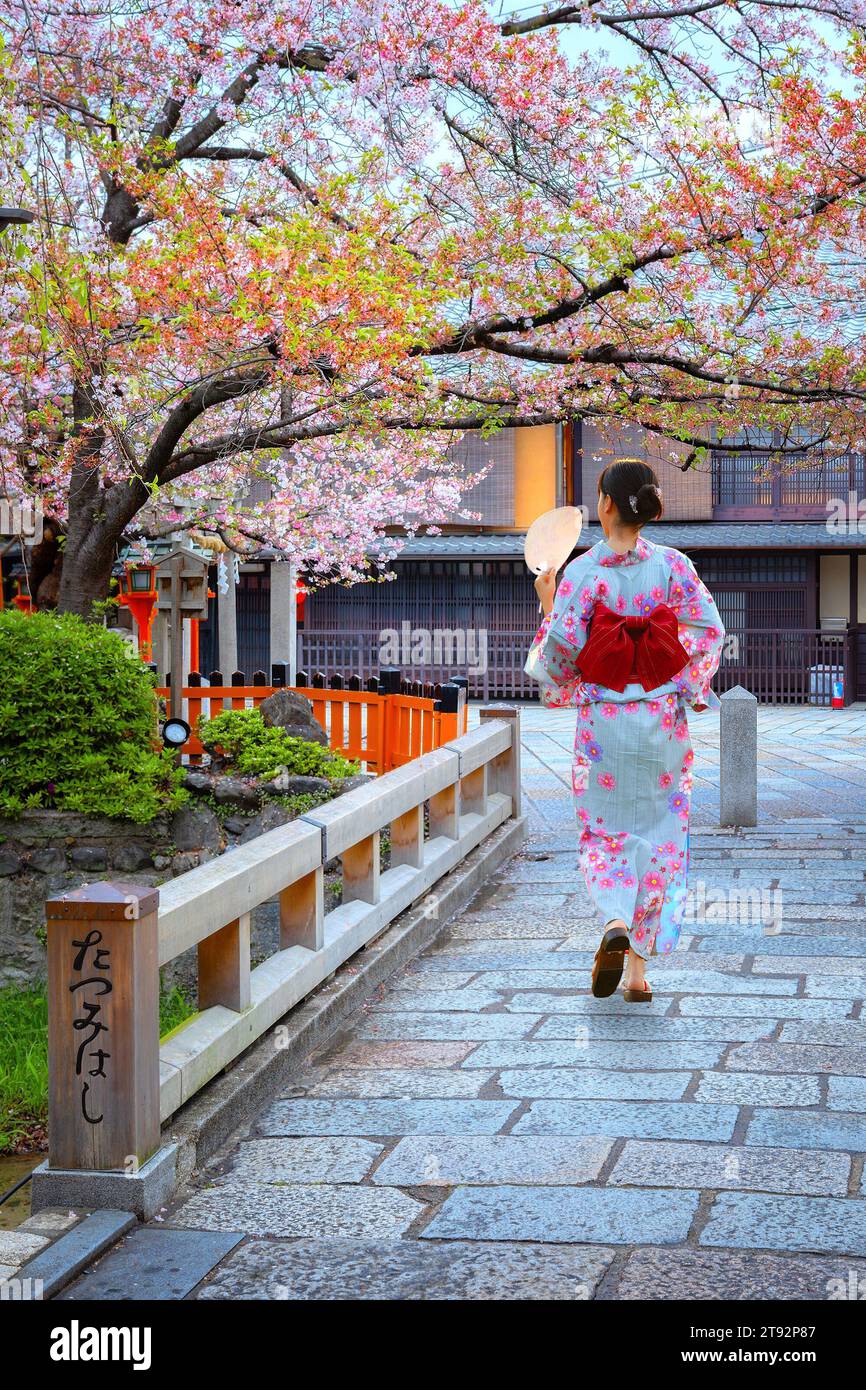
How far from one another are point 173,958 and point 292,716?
23.0 ft

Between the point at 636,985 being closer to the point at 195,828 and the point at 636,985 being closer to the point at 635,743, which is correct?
the point at 635,743

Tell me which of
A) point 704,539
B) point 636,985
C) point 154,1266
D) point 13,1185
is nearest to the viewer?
point 154,1266

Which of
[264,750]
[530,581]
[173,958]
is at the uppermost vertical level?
[530,581]

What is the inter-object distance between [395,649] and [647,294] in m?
17.3

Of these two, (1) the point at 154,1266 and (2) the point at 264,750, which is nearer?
(1) the point at 154,1266

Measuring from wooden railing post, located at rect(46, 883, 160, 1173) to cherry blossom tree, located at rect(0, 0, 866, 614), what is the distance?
5.07 metres

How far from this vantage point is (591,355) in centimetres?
925

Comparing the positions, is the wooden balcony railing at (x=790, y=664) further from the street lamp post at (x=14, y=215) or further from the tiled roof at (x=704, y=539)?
the street lamp post at (x=14, y=215)

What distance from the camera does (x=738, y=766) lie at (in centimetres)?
961

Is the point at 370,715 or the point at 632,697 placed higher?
the point at 632,697

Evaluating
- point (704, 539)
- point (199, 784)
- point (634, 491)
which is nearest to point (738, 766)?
point (199, 784)

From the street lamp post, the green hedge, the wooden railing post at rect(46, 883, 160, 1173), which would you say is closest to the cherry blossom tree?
the green hedge

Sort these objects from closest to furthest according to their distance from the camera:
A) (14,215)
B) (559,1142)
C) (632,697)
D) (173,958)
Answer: (559,1142)
(173,958)
(14,215)
(632,697)

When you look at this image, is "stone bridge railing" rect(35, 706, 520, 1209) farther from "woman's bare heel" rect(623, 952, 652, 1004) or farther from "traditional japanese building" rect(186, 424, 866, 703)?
"traditional japanese building" rect(186, 424, 866, 703)
